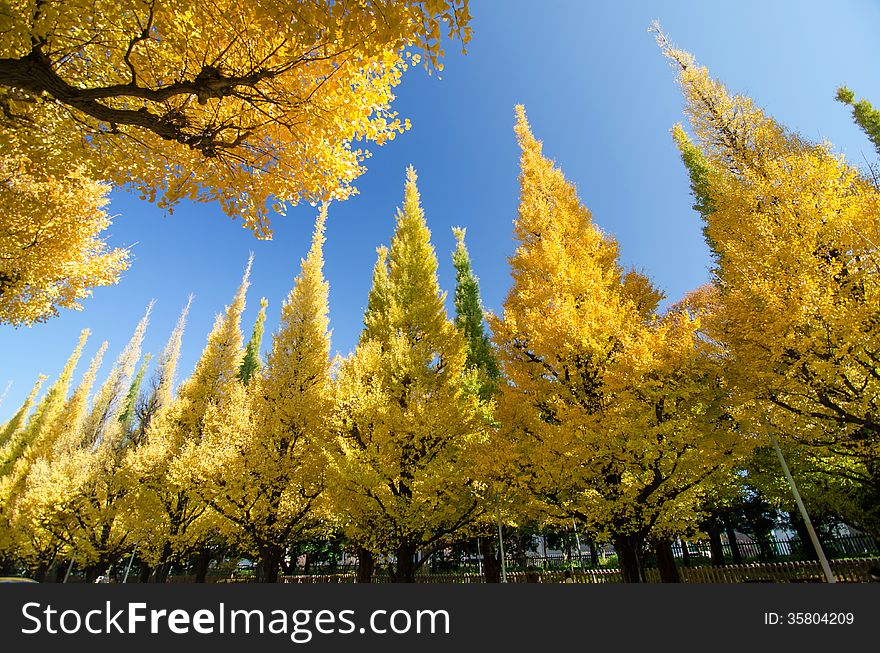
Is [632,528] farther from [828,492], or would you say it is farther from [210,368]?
[210,368]

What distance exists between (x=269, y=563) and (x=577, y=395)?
32.4ft

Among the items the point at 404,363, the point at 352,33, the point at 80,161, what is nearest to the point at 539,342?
the point at 404,363

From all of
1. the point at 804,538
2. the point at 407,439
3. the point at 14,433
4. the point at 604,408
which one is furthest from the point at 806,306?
the point at 14,433

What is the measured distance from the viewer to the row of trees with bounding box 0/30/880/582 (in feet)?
23.7

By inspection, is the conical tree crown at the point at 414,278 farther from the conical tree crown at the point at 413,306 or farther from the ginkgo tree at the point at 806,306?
the ginkgo tree at the point at 806,306

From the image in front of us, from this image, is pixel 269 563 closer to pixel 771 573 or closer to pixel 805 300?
pixel 805 300

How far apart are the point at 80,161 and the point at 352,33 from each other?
4.37 m

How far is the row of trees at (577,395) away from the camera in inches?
284

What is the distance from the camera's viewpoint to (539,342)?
876 cm

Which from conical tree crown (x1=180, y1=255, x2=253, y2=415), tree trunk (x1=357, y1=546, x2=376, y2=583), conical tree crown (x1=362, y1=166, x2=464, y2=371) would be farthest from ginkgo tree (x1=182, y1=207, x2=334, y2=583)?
conical tree crown (x1=180, y1=255, x2=253, y2=415)

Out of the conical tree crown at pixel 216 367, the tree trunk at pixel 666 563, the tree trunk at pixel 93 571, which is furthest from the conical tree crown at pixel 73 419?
the tree trunk at pixel 666 563

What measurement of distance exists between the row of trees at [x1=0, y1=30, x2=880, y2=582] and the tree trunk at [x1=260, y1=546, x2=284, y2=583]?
47 millimetres

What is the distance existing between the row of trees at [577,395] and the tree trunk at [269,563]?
0.15 ft

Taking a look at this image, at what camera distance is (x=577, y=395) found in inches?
328
